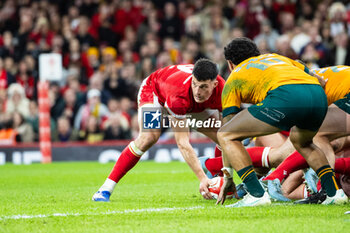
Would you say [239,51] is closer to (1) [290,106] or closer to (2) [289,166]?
(1) [290,106]

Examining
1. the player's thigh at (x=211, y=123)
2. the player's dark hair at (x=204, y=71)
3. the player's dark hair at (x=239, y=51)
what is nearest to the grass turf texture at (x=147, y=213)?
the player's thigh at (x=211, y=123)

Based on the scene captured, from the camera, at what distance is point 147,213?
19.7 feet

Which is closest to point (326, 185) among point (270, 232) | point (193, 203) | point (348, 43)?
point (193, 203)

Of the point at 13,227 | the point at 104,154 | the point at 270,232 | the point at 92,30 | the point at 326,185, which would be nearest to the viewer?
the point at 270,232

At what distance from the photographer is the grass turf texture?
5.10 meters

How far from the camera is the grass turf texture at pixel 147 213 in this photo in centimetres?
510

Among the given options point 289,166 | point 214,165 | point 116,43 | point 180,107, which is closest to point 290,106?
point 289,166

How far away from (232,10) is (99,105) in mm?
4737

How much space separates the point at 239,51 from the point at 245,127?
2.80 feet

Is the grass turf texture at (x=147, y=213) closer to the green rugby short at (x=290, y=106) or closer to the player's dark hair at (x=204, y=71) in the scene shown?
the green rugby short at (x=290, y=106)

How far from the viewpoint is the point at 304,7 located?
17.9 m

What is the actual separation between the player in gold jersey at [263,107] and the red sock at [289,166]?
2.34 feet

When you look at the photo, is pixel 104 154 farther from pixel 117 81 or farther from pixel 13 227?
pixel 13 227

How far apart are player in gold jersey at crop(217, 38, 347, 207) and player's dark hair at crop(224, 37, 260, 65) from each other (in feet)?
0.36
